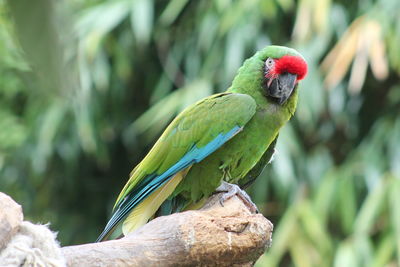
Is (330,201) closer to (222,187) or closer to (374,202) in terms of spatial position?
(374,202)

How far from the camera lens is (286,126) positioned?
3.05 metres

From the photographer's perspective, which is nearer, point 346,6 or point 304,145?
point 346,6

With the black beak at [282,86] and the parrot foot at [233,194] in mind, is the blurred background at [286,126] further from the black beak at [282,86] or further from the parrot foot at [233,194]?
the parrot foot at [233,194]

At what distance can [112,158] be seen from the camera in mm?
3770

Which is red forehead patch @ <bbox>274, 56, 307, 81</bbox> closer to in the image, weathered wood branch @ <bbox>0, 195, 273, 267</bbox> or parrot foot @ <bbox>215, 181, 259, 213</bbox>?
parrot foot @ <bbox>215, 181, 259, 213</bbox>

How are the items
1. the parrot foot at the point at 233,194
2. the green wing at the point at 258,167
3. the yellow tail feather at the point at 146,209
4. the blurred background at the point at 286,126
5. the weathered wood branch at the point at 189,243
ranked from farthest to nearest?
the blurred background at the point at 286,126 → the green wing at the point at 258,167 → the yellow tail feather at the point at 146,209 → the parrot foot at the point at 233,194 → the weathered wood branch at the point at 189,243

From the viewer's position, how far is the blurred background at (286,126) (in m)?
2.88

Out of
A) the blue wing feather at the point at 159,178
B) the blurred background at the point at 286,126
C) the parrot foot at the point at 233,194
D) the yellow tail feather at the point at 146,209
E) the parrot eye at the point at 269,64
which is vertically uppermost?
the parrot eye at the point at 269,64

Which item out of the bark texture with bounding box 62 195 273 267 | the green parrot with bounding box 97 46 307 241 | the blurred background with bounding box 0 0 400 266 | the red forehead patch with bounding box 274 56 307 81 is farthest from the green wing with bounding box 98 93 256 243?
the blurred background with bounding box 0 0 400 266

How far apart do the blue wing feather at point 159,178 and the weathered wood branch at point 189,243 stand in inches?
10.7

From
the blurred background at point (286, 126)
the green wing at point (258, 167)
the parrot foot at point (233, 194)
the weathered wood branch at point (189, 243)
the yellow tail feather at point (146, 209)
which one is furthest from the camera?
the blurred background at point (286, 126)

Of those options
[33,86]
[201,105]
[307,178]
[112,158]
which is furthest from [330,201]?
[33,86]

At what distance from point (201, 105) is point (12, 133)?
5.64 feet

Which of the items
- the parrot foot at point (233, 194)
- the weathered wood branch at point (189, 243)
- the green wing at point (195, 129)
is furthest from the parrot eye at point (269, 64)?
the weathered wood branch at point (189, 243)
